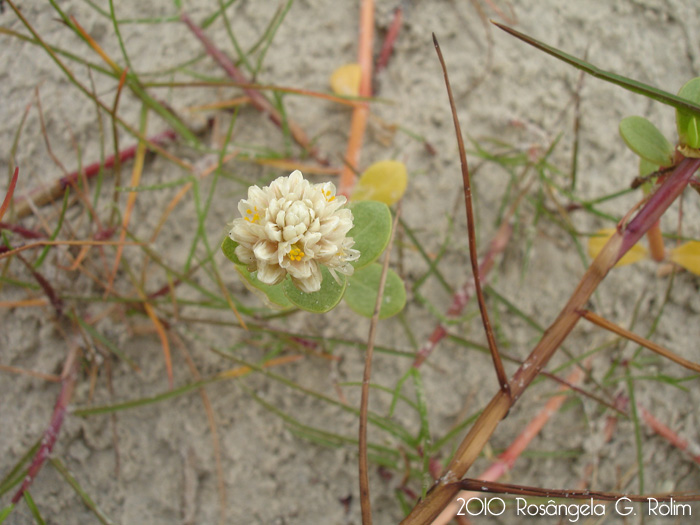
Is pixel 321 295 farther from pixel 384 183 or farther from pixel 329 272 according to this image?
pixel 384 183

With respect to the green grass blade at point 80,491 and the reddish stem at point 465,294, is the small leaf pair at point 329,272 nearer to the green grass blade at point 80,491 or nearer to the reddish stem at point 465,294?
the reddish stem at point 465,294

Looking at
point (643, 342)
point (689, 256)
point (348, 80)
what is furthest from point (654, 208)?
point (348, 80)

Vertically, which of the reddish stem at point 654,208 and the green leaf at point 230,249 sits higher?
the reddish stem at point 654,208

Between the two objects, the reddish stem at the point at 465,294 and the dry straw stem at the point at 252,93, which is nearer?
the reddish stem at the point at 465,294

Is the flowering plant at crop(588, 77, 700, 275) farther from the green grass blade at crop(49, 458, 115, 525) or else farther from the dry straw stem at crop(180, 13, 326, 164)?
the green grass blade at crop(49, 458, 115, 525)

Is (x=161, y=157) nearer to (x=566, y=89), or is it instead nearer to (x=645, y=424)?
(x=566, y=89)

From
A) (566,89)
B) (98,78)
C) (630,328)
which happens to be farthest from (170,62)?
(630,328)

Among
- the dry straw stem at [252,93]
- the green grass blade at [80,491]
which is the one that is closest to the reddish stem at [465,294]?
the dry straw stem at [252,93]
